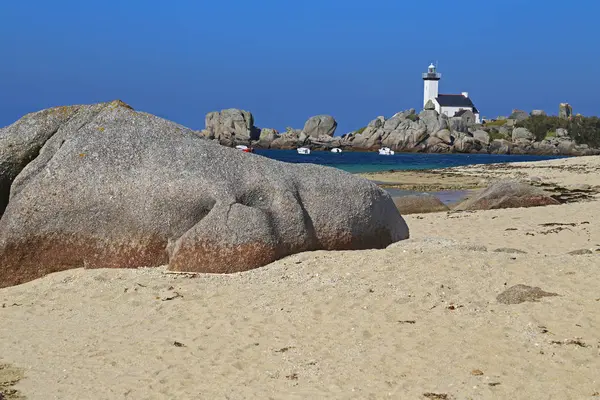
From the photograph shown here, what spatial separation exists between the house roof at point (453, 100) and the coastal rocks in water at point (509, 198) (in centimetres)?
13513

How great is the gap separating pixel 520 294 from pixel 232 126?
140 meters

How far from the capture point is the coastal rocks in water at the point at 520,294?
804 centimetres

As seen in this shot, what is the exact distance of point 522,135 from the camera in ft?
423

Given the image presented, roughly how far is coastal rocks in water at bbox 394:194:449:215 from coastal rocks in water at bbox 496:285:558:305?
12629mm

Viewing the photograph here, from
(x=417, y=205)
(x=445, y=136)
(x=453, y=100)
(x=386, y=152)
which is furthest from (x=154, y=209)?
(x=453, y=100)

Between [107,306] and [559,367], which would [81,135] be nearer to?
[107,306]

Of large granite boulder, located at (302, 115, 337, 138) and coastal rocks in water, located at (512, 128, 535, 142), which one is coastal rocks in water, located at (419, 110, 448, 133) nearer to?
coastal rocks in water, located at (512, 128, 535, 142)

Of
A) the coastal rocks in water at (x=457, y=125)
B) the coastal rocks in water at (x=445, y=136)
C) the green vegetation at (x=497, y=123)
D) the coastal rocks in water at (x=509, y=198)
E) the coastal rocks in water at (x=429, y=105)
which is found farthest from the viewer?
the green vegetation at (x=497, y=123)

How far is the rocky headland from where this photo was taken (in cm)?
12306

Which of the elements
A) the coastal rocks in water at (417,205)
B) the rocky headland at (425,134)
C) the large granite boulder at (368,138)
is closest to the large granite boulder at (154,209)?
the coastal rocks in water at (417,205)

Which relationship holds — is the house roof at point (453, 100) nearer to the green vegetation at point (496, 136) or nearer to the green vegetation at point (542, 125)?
the green vegetation at point (542, 125)

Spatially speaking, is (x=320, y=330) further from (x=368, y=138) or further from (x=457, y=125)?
(x=457, y=125)

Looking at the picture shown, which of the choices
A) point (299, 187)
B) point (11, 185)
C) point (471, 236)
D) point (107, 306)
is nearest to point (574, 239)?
point (471, 236)

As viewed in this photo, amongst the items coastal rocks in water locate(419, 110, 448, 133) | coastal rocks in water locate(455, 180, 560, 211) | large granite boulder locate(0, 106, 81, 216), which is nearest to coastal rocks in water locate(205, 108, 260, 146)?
coastal rocks in water locate(419, 110, 448, 133)
